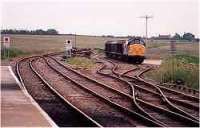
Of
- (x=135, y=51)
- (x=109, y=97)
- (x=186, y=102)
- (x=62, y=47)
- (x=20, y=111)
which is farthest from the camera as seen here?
(x=62, y=47)

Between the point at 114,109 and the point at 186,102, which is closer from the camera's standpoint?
the point at 114,109

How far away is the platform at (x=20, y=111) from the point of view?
12730 mm

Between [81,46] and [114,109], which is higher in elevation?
[114,109]

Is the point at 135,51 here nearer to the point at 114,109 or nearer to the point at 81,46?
the point at 114,109

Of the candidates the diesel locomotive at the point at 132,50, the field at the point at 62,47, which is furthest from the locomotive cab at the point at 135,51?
the field at the point at 62,47

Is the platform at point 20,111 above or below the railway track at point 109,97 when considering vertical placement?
above

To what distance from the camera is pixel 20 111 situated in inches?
580

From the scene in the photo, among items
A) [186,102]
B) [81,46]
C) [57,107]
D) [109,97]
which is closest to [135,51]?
[109,97]

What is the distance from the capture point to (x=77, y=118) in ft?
47.4

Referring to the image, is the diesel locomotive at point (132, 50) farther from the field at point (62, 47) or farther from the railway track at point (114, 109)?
the railway track at point (114, 109)

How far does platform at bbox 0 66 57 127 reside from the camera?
12730 mm

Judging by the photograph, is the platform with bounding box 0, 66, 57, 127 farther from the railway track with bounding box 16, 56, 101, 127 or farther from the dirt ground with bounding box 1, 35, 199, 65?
the dirt ground with bounding box 1, 35, 199, 65

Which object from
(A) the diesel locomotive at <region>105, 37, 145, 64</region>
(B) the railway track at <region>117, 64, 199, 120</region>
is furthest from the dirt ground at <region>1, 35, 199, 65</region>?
(B) the railway track at <region>117, 64, 199, 120</region>

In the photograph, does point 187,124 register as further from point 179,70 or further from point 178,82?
point 179,70
